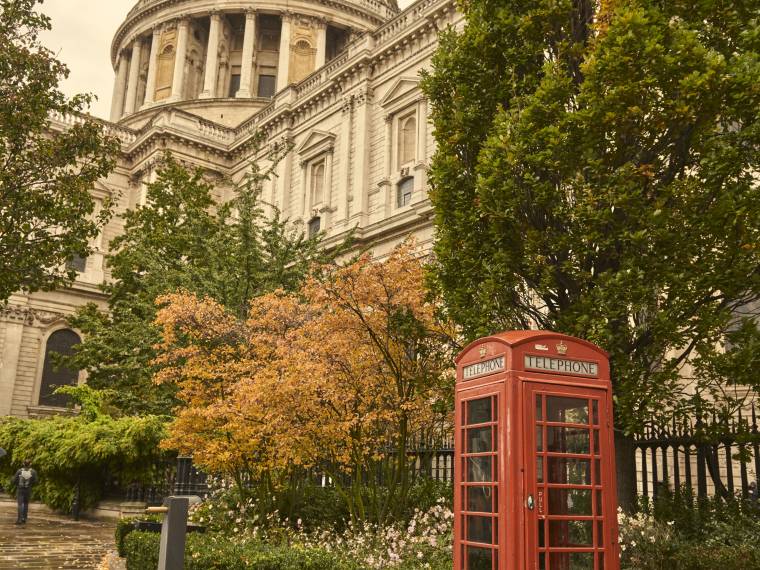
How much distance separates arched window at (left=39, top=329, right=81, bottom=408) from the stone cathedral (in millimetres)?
68

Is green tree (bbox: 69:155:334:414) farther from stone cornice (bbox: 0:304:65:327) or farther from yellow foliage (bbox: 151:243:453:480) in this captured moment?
stone cornice (bbox: 0:304:65:327)

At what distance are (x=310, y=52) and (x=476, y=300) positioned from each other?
5073 cm

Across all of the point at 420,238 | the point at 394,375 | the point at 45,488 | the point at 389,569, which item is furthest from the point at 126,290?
the point at 389,569

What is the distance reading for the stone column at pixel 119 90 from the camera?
212 feet

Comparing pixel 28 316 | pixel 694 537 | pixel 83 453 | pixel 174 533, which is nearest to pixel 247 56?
pixel 28 316

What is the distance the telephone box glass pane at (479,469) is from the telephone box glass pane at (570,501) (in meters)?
0.58

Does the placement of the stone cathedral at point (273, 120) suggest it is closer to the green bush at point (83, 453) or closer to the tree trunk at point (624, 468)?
the green bush at point (83, 453)

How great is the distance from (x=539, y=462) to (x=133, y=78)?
62.1 m

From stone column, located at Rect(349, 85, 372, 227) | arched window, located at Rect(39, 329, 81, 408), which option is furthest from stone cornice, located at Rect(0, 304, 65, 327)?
stone column, located at Rect(349, 85, 372, 227)

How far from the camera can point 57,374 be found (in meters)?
41.0

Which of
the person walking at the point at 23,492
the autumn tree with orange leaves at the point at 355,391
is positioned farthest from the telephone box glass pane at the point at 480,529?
the person walking at the point at 23,492

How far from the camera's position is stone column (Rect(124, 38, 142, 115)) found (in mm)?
62062

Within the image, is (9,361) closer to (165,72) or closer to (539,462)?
(165,72)

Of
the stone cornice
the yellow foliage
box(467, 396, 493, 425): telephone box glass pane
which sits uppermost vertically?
the stone cornice
